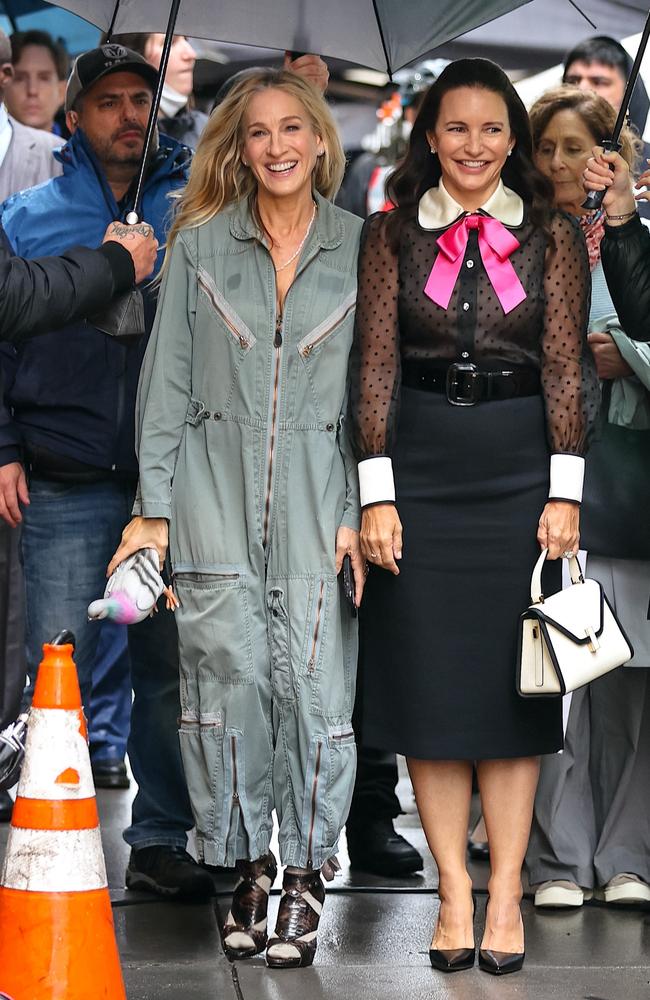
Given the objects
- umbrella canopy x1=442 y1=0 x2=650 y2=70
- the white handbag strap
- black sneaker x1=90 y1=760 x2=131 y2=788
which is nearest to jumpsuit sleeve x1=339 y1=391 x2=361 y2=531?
the white handbag strap

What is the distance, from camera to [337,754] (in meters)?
4.21

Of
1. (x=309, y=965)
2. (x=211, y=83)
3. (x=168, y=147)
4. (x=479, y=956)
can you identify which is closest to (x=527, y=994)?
(x=479, y=956)

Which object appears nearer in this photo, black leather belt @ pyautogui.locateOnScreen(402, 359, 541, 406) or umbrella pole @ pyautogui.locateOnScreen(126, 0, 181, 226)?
black leather belt @ pyautogui.locateOnScreen(402, 359, 541, 406)

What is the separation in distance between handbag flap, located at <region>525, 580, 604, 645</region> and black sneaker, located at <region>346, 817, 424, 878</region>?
137 cm

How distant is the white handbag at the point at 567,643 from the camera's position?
4.02 meters

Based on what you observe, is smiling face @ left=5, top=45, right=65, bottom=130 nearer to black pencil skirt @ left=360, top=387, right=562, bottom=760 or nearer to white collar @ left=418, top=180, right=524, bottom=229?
white collar @ left=418, top=180, right=524, bottom=229

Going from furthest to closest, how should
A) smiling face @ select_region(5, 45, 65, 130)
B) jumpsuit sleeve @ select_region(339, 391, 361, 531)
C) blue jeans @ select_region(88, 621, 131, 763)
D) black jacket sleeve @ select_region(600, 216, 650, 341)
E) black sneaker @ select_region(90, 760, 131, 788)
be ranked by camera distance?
1. smiling face @ select_region(5, 45, 65, 130)
2. blue jeans @ select_region(88, 621, 131, 763)
3. black sneaker @ select_region(90, 760, 131, 788)
4. black jacket sleeve @ select_region(600, 216, 650, 341)
5. jumpsuit sleeve @ select_region(339, 391, 361, 531)

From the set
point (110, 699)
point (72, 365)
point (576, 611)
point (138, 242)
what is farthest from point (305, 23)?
point (110, 699)

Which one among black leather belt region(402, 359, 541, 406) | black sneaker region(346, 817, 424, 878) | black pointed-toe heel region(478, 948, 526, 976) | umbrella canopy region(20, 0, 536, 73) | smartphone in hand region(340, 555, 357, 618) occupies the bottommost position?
black pointed-toe heel region(478, 948, 526, 976)

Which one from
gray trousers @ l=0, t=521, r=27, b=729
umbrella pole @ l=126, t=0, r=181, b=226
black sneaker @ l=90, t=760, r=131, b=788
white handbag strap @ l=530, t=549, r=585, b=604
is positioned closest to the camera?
white handbag strap @ l=530, t=549, r=585, b=604

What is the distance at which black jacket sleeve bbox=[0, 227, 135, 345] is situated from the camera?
428 cm

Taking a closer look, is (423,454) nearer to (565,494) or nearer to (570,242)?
(565,494)

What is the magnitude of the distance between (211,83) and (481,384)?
4.31 meters

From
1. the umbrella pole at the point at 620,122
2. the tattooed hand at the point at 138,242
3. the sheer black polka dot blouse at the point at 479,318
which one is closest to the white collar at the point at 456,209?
the sheer black polka dot blouse at the point at 479,318
